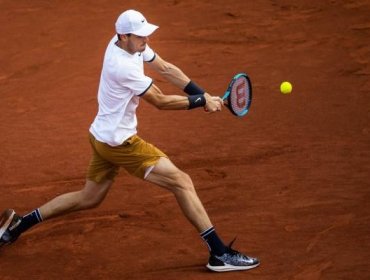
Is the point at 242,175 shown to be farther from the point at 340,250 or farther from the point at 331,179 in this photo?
the point at 340,250

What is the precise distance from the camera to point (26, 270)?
854cm

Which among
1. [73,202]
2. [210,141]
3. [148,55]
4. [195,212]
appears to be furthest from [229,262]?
[210,141]

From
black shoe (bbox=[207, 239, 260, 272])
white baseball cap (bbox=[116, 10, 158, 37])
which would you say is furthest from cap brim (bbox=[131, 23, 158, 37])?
black shoe (bbox=[207, 239, 260, 272])

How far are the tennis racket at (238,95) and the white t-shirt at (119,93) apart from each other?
2.98 ft

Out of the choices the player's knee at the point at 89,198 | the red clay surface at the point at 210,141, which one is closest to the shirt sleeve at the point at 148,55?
the player's knee at the point at 89,198

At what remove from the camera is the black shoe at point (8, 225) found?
8.92 meters

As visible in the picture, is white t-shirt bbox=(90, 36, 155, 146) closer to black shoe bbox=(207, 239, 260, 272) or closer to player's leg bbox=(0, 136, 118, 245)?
player's leg bbox=(0, 136, 118, 245)

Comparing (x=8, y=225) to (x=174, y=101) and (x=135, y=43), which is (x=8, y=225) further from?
(x=135, y=43)

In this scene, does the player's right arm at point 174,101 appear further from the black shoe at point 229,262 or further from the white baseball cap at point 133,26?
the black shoe at point 229,262

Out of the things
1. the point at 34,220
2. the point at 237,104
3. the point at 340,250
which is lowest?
the point at 340,250

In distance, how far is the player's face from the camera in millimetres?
8023

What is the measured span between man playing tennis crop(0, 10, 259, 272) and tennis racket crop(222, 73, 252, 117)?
0.36 m

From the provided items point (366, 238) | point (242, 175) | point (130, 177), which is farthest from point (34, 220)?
point (366, 238)

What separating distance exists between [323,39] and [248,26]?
121 centimetres
